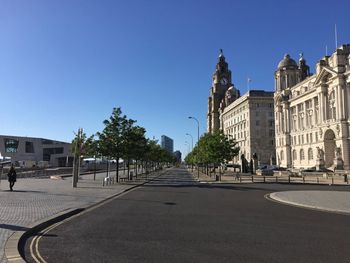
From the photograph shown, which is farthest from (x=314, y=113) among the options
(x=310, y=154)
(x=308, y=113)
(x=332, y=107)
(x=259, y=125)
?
(x=259, y=125)

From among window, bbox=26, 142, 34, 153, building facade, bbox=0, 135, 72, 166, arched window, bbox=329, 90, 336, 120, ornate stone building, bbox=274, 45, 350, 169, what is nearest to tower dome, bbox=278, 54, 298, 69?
ornate stone building, bbox=274, 45, 350, 169

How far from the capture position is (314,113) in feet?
338

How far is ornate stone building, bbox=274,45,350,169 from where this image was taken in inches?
3442

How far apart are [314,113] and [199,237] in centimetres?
9875

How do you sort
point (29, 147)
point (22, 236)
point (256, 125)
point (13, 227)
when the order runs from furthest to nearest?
1. point (29, 147)
2. point (256, 125)
3. point (13, 227)
4. point (22, 236)

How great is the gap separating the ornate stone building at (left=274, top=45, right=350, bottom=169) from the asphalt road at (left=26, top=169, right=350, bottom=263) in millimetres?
76163

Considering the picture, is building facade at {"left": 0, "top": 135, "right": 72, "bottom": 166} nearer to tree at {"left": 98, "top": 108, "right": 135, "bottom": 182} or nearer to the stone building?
the stone building

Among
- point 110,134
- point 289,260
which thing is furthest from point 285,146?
point 289,260

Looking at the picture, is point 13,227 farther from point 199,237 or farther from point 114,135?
point 114,135

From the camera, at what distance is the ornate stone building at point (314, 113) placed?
87.4 m

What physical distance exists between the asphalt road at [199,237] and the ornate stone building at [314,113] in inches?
2999

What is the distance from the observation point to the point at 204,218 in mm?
14992

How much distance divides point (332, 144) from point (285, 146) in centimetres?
2388

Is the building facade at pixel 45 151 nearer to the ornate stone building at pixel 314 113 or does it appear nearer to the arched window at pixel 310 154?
the ornate stone building at pixel 314 113
